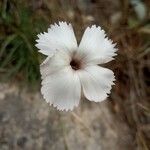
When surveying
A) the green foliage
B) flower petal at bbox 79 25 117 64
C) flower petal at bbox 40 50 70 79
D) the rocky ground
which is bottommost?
the rocky ground

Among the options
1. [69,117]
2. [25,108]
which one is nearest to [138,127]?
[69,117]

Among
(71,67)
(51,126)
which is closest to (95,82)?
(71,67)

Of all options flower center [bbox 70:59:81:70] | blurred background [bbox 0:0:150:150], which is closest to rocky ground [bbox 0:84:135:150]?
blurred background [bbox 0:0:150:150]

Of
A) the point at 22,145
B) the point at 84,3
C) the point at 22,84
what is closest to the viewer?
the point at 22,145

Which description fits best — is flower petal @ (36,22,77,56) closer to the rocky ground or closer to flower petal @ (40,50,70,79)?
flower petal @ (40,50,70,79)

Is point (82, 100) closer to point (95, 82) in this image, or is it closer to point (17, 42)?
point (17, 42)

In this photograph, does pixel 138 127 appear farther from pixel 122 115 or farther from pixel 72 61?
pixel 72 61

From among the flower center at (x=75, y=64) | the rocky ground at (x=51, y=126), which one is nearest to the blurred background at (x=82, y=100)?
the rocky ground at (x=51, y=126)
